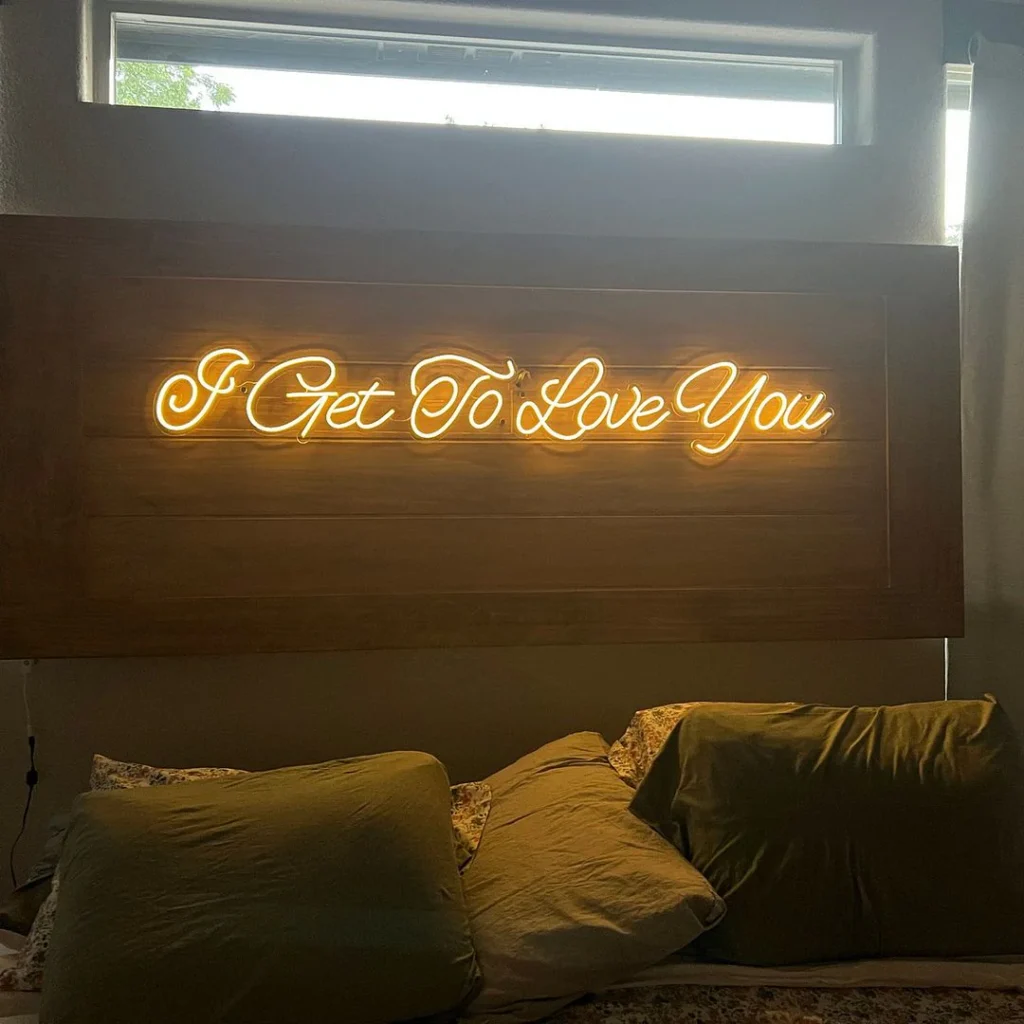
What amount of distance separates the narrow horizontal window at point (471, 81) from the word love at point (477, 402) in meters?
0.67

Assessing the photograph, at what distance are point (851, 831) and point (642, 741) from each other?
1.57 ft

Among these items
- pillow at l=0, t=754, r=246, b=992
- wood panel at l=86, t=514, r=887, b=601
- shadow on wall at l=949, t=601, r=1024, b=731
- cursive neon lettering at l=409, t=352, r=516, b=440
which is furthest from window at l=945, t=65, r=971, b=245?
pillow at l=0, t=754, r=246, b=992

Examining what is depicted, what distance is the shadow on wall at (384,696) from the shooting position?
217cm

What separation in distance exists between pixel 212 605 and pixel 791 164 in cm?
182

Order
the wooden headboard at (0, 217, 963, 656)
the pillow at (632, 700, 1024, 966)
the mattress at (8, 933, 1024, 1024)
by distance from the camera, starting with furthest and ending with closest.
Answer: the wooden headboard at (0, 217, 963, 656), the pillow at (632, 700, 1024, 966), the mattress at (8, 933, 1024, 1024)

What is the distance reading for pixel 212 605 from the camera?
2.14 metres

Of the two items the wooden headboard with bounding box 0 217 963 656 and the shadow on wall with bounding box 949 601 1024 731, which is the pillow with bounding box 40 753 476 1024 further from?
the shadow on wall with bounding box 949 601 1024 731

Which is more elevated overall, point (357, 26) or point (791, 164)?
point (357, 26)

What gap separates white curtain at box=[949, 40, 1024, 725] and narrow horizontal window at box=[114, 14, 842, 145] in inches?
15.7

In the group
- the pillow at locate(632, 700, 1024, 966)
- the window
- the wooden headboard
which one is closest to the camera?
the pillow at locate(632, 700, 1024, 966)

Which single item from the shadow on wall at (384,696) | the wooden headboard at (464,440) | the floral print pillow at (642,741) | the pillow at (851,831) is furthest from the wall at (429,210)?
the pillow at (851,831)

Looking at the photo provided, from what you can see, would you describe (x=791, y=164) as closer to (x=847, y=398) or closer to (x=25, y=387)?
(x=847, y=398)

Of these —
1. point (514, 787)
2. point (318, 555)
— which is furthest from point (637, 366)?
point (514, 787)

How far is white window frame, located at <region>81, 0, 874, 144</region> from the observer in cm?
230
